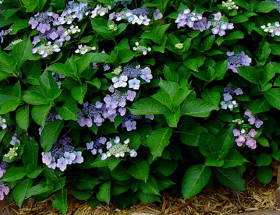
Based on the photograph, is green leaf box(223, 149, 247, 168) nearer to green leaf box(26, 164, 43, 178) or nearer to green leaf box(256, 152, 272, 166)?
green leaf box(256, 152, 272, 166)

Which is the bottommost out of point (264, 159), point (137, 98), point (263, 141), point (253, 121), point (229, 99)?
point (264, 159)

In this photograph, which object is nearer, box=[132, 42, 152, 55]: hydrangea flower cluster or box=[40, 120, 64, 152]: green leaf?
box=[40, 120, 64, 152]: green leaf

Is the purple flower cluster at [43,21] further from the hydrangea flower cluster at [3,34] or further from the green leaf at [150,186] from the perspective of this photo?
the green leaf at [150,186]

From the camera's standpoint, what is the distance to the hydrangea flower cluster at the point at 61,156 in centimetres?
272

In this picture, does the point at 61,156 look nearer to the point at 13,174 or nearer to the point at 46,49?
the point at 13,174

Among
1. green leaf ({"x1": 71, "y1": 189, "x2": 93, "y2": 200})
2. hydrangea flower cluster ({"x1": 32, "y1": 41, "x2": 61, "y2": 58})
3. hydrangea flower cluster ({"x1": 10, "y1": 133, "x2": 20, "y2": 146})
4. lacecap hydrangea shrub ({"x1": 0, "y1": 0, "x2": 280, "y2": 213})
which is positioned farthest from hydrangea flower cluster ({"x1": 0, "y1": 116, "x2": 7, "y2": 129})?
green leaf ({"x1": 71, "y1": 189, "x2": 93, "y2": 200})

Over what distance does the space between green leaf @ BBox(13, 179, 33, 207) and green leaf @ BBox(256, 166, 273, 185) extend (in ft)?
5.37

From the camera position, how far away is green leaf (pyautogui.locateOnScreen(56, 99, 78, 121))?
255 cm

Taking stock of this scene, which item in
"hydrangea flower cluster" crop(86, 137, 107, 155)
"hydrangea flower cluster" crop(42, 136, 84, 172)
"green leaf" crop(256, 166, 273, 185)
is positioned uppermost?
"hydrangea flower cluster" crop(42, 136, 84, 172)

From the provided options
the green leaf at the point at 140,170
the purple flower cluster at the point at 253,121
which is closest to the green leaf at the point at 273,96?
the purple flower cluster at the point at 253,121

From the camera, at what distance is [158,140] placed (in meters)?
2.52

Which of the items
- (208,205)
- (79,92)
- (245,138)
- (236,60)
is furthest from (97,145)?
(236,60)

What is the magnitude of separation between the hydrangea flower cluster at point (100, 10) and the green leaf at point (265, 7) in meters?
1.08

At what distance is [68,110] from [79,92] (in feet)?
0.44
